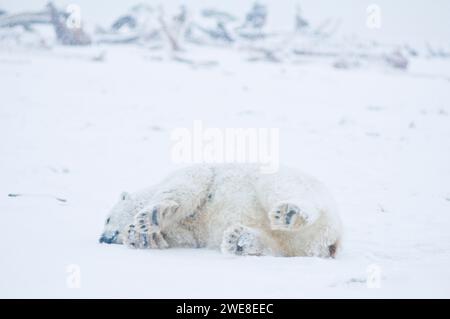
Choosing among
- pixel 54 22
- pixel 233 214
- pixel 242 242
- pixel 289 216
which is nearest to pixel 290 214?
pixel 289 216

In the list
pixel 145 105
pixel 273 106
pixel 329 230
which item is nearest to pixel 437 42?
pixel 273 106

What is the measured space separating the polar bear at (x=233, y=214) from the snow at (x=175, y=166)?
20 cm

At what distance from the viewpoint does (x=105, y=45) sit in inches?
717

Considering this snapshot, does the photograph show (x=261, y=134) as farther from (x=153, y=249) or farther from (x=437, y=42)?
(x=437, y=42)

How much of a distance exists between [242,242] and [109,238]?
45.0 inches

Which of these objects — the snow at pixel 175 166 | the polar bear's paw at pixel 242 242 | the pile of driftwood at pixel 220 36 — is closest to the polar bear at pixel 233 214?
the polar bear's paw at pixel 242 242

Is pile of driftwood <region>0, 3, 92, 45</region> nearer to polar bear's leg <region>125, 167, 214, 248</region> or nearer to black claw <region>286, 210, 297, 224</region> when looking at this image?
polar bear's leg <region>125, 167, 214, 248</region>

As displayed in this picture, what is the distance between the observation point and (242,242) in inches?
159

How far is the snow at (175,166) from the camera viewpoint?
321 centimetres

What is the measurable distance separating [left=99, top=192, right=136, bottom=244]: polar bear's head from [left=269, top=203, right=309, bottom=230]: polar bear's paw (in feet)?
4.68

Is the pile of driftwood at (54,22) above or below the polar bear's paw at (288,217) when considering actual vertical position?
above

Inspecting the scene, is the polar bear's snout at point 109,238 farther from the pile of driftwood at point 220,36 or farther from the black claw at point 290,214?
the pile of driftwood at point 220,36

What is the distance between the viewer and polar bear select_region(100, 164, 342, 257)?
4074 millimetres

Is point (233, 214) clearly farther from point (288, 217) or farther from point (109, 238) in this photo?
point (109, 238)
